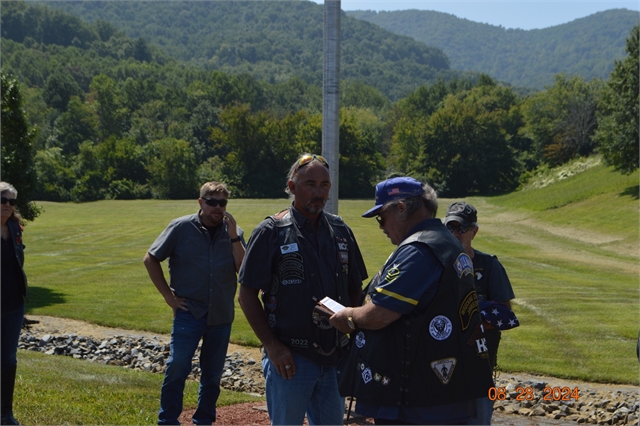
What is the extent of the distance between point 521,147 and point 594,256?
62037 millimetres

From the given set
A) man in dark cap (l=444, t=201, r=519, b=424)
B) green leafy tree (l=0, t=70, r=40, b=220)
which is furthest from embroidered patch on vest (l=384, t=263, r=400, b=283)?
green leafy tree (l=0, t=70, r=40, b=220)

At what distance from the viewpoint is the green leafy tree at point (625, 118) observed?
5278cm

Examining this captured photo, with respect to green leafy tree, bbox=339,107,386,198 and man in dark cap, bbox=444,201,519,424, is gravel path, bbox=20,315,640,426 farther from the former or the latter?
green leafy tree, bbox=339,107,386,198

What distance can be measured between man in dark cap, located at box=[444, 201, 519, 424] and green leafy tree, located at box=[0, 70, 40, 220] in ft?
51.8

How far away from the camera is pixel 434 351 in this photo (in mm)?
3637

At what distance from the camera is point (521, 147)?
9344 centimetres

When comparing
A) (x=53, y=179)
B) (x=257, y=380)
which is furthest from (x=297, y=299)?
(x=53, y=179)

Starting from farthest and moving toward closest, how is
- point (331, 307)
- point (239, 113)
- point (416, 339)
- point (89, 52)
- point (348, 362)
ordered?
point (89, 52), point (239, 113), point (331, 307), point (348, 362), point (416, 339)

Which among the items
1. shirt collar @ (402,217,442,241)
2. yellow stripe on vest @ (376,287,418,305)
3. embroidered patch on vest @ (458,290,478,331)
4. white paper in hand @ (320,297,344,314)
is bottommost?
white paper in hand @ (320,297,344,314)

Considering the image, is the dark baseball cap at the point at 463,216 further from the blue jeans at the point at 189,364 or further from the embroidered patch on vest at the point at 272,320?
the blue jeans at the point at 189,364

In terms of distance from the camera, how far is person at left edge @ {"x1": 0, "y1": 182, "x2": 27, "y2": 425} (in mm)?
6430

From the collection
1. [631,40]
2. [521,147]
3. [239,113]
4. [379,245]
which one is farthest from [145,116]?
[379,245]

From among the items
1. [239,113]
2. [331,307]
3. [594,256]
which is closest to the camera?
[331,307]

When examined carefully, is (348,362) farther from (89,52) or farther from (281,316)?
(89,52)
